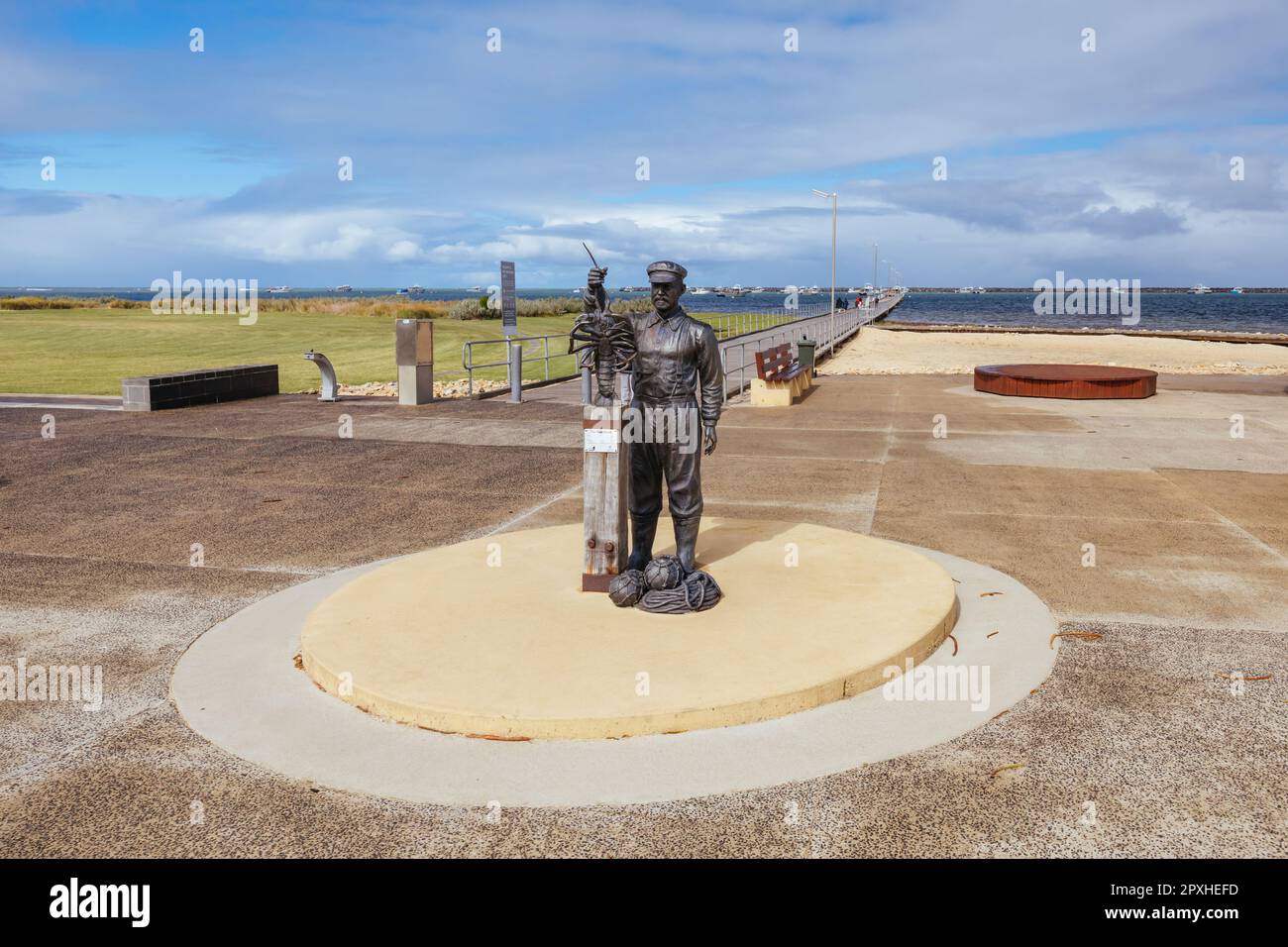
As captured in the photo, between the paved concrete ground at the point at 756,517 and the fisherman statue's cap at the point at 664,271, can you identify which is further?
the fisherman statue's cap at the point at 664,271

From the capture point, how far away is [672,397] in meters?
6.38

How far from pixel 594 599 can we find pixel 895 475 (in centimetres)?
613

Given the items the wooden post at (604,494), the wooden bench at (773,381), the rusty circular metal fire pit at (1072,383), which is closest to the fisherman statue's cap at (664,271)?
the wooden post at (604,494)

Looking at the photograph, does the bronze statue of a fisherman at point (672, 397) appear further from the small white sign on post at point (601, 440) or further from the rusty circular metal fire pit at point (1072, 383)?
the rusty circular metal fire pit at point (1072, 383)

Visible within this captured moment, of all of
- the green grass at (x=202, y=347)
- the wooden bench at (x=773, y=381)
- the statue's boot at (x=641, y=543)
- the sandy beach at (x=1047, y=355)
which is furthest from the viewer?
the sandy beach at (x=1047, y=355)

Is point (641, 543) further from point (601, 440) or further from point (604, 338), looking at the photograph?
point (604, 338)

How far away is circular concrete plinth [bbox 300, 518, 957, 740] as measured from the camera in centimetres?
483

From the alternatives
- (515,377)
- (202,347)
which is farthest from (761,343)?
(202,347)

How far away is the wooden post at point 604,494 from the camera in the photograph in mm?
6418

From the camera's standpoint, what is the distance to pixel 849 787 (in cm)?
420

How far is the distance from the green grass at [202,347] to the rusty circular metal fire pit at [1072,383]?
1019cm

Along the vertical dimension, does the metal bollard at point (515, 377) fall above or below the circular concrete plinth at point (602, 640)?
above

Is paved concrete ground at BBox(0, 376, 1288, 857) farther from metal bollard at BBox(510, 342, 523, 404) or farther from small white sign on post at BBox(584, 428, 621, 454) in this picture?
small white sign on post at BBox(584, 428, 621, 454)
